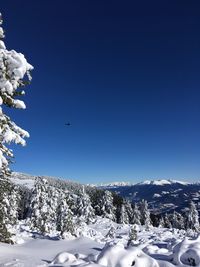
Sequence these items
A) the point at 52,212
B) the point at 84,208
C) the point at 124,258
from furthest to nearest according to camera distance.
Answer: the point at 84,208 → the point at 52,212 → the point at 124,258

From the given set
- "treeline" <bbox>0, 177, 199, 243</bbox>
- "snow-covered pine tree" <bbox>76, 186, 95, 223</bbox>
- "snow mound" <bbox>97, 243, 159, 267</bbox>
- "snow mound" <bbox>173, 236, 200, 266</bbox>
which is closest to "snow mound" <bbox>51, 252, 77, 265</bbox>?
"snow mound" <bbox>97, 243, 159, 267</bbox>

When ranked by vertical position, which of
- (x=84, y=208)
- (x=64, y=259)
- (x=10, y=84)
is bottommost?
(x=64, y=259)

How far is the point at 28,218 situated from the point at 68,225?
28800 mm

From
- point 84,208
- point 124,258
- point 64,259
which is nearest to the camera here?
point 124,258

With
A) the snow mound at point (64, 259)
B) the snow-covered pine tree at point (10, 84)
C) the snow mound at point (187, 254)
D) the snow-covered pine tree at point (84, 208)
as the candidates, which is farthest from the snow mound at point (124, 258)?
the snow-covered pine tree at point (84, 208)

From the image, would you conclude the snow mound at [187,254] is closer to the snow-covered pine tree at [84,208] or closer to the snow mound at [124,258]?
the snow mound at [124,258]

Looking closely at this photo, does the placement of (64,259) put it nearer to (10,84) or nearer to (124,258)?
(124,258)

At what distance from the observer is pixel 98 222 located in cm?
7519

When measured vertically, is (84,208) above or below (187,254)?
above

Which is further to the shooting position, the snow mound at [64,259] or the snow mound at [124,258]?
the snow mound at [64,259]

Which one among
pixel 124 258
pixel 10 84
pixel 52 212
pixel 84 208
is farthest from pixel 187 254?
pixel 84 208

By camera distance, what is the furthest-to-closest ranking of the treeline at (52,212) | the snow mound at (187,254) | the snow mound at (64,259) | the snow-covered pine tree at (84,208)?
1. the snow-covered pine tree at (84,208)
2. the treeline at (52,212)
3. the snow mound at (64,259)
4. the snow mound at (187,254)

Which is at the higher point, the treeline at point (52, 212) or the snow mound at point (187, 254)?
the treeline at point (52, 212)

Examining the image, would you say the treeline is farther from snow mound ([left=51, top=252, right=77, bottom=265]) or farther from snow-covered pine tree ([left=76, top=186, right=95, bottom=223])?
snow mound ([left=51, top=252, right=77, bottom=265])
